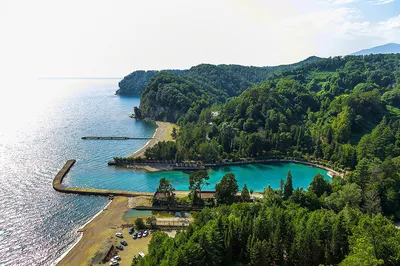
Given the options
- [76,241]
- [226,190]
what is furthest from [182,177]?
[76,241]

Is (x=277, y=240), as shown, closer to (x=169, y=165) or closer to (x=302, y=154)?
(x=169, y=165)

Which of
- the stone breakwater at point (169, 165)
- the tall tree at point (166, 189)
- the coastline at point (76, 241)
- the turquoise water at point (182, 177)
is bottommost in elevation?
the coastline at point (76, 241)

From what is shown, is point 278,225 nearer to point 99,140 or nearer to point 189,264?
point 189,264

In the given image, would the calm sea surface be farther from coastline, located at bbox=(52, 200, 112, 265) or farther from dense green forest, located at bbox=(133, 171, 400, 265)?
dense green forest, located at bbox=(133, 171, 400, 265)

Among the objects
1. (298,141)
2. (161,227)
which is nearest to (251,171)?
(298,141)

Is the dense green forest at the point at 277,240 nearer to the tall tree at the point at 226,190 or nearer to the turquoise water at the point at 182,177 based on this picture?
the tall tree at the point at 226,190

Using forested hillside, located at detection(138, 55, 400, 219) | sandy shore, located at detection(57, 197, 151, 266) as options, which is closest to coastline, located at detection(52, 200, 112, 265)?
sandy shore, located at detection(57, 197, 151, 266)

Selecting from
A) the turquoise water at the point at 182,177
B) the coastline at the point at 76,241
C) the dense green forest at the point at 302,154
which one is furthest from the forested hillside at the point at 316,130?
the coastline at the point at 76,241
